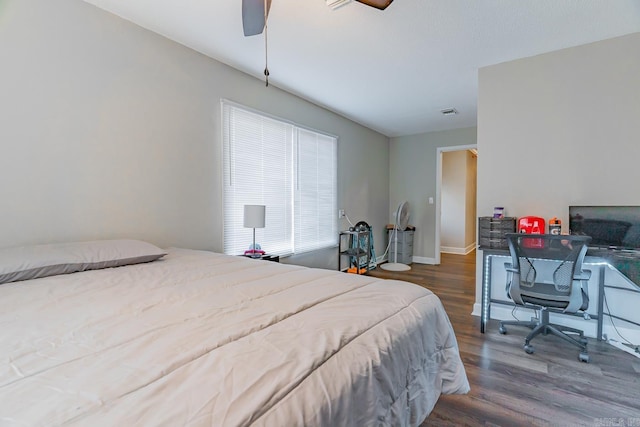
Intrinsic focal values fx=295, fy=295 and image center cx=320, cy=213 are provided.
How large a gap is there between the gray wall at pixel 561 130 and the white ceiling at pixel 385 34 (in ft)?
0.62

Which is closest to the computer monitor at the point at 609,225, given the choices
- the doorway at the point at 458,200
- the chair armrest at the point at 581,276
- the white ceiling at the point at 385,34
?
the chair armrest at the point at 581,276

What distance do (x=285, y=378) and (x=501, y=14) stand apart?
2.78 meters

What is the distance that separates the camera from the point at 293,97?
12.4ft

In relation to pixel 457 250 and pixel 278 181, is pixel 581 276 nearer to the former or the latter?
pixel 278 181

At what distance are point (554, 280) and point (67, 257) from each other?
3.37 m

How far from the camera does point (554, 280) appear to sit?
2381 millimetres

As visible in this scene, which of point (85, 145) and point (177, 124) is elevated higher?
point (177, 124)

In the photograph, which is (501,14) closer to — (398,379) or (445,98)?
(445,98)

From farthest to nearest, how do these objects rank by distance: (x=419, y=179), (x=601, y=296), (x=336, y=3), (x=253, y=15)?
(x=419, y=179) → (x=601, y=296) → (x=336, y=3) → (x=253, y=15)

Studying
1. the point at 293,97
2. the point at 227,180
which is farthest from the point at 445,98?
the point at 227,180

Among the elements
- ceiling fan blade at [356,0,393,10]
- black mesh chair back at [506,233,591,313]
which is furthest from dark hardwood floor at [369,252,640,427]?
ceiling fan blade at [356,0,393,10]

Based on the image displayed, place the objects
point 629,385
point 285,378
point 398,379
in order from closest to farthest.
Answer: point 285,378 → point 398,379 → point 629,385

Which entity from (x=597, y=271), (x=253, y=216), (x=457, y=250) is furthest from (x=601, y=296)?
(x=457, y=250)

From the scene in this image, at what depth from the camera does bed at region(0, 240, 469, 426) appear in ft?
1.89
